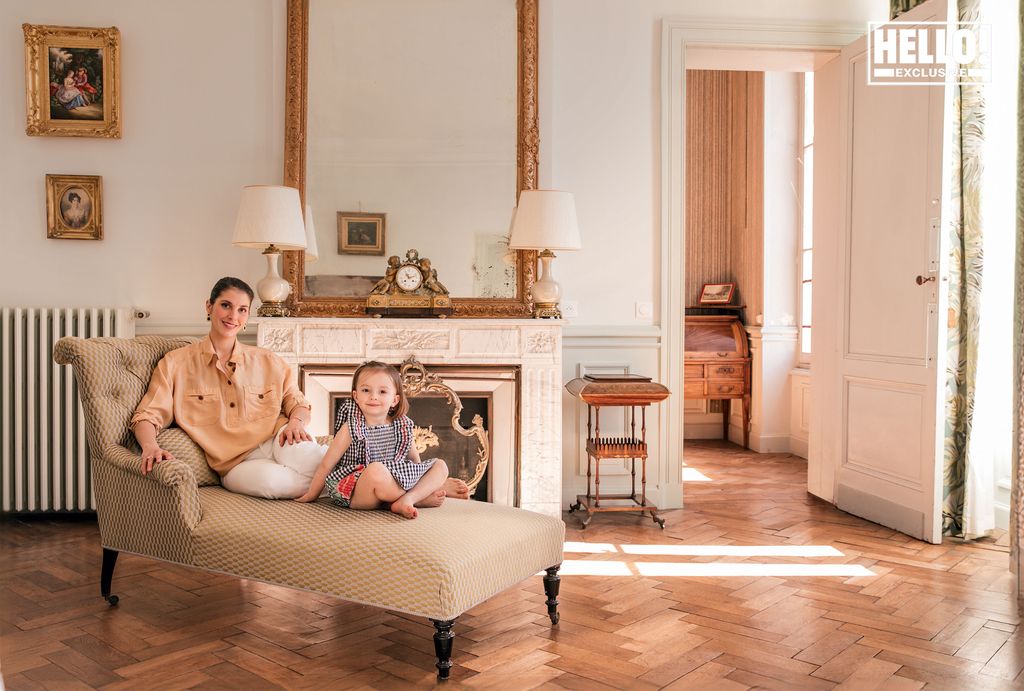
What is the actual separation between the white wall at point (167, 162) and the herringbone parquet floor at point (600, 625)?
1373 millimetres

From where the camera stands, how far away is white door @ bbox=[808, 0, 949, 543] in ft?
12.7

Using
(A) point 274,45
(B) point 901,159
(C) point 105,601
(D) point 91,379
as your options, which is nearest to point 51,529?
(C) point 105,601

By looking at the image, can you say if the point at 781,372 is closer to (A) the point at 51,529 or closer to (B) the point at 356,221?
(B) the point at 356,221

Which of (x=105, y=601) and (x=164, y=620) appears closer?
(x=164, y=620)

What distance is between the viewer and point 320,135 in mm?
4359

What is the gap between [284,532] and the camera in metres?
2.53

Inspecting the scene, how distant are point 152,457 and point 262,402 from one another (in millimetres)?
498

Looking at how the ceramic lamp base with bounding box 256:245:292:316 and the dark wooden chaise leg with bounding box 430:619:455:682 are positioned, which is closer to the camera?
the dark wooden chaise leg with bounding box 430:619:455:682

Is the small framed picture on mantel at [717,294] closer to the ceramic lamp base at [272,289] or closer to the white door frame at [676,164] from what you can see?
the white door frame at [676,164]

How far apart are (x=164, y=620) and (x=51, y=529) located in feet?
5.66

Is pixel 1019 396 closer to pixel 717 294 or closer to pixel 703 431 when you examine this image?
pixel 717 294

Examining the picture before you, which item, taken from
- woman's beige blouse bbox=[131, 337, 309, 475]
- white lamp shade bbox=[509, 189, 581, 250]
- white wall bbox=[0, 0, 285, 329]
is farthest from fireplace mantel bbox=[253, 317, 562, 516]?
woman's beige blouse bbox=[131, 337, 309, 475]

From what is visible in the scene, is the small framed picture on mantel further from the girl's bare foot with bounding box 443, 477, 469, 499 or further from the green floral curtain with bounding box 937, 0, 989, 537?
the girl's bare foot with bounding box 443, 477, 469, 499

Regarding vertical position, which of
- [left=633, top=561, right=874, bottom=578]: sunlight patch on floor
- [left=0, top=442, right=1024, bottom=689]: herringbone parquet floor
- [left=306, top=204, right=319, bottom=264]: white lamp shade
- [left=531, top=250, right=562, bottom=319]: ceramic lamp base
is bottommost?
[left=633, top=561, right=874, bottom=578]: sunlight patch on floor
